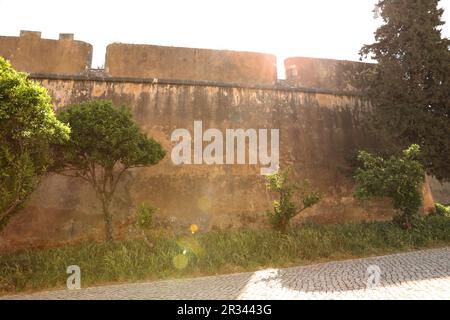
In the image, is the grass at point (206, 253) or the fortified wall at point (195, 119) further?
the fortified wall at point (195, 119)

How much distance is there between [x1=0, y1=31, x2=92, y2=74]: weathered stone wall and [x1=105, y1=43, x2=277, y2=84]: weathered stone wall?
2.91ft

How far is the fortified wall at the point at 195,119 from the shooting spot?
9.47 meters

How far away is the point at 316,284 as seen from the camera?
17.2 ft

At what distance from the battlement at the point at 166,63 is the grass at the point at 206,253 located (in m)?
5.55

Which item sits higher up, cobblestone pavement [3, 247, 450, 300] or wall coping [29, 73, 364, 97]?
wall coping [29, 73, 364, 97]

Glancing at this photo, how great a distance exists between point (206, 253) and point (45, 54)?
28.0 feet

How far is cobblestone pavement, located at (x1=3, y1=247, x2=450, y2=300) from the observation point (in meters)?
4.63

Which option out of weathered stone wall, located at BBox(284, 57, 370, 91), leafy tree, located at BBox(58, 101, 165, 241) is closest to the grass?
leafy tree, located at BBox(58, 101, 165, 241)

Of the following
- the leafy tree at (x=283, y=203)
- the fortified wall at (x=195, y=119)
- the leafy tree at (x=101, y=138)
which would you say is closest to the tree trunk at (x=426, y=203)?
the fortified wall at (x=195, y=119)

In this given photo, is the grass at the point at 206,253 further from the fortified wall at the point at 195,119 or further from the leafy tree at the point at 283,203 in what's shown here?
the fortified wall at the point at 195,119

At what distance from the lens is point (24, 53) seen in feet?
34.7

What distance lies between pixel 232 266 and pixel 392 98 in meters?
7.20

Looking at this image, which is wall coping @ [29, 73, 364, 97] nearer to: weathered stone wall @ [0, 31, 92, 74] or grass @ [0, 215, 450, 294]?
weathered stone wall @ [0, 31, 92, 74]
